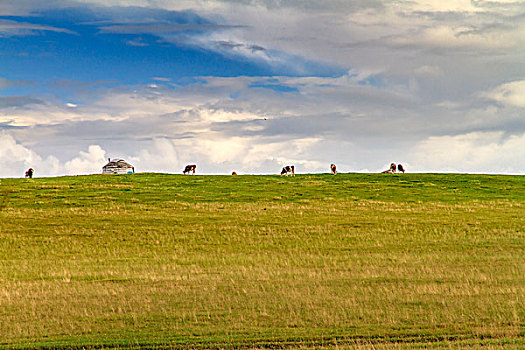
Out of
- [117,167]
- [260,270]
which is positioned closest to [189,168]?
[117,167]

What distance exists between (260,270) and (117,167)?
3353 inches

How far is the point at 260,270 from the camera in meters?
25.4

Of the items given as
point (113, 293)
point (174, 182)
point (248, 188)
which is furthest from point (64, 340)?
point (174, 182)

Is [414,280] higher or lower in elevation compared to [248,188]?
lower

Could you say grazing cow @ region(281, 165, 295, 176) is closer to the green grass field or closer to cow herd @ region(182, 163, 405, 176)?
cow herd @ region(182, 163, 405, 176)

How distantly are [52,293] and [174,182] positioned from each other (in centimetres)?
5686

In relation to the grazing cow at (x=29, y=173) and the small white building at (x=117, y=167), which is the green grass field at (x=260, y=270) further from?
the small white building at (x=117, y=167)

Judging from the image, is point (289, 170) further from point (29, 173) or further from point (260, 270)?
point (260, 270)

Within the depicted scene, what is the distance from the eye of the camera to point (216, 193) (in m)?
64.4

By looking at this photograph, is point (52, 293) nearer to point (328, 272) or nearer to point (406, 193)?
point (328, 272)

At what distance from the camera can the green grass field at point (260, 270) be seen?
14672 millimetres

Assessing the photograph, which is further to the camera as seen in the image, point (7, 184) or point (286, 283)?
point (7, 184)

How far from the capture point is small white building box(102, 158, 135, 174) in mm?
106062

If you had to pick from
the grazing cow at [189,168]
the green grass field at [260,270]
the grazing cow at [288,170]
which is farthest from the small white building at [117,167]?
the green grass field at [260,270]
